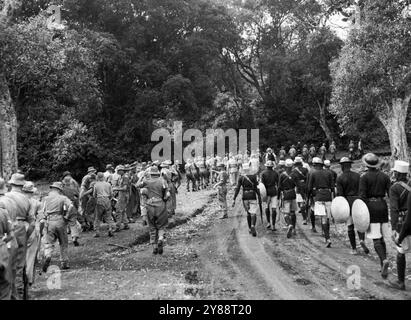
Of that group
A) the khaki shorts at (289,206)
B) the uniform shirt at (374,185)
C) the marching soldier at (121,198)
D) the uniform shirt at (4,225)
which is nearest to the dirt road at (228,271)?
the khaki shorts at (289,206)

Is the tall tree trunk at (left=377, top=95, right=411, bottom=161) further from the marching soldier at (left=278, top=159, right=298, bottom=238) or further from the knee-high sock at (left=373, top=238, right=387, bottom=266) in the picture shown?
the knee-high sock at (left=373, top=238, right=387, bottom=266)

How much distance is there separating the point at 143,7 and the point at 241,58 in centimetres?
1454

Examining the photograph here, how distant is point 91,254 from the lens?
11133mm

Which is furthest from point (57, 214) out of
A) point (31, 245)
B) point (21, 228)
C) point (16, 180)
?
point (21, 228)

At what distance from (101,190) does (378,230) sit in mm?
7986

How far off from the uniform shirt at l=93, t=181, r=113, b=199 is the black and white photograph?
4 centimetres

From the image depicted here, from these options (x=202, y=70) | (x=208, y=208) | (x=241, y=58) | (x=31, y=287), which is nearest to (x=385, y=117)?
(x=208, y=208)

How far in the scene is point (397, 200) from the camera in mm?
7875

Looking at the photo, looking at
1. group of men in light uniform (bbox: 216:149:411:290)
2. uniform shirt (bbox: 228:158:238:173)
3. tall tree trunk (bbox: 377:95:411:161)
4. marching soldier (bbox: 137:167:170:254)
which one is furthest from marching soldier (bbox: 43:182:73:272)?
tall tree trunk (bbox: 377:95:411:161)

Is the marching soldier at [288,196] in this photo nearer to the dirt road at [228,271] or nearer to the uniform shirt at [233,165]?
the dirt road at [228,271]

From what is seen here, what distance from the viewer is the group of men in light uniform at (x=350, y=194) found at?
7852 millimetres

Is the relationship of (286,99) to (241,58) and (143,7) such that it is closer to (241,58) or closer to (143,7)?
(241,58)

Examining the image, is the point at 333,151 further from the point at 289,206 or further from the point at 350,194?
the point at 350,194

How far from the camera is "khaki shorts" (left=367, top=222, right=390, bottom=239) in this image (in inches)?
333
